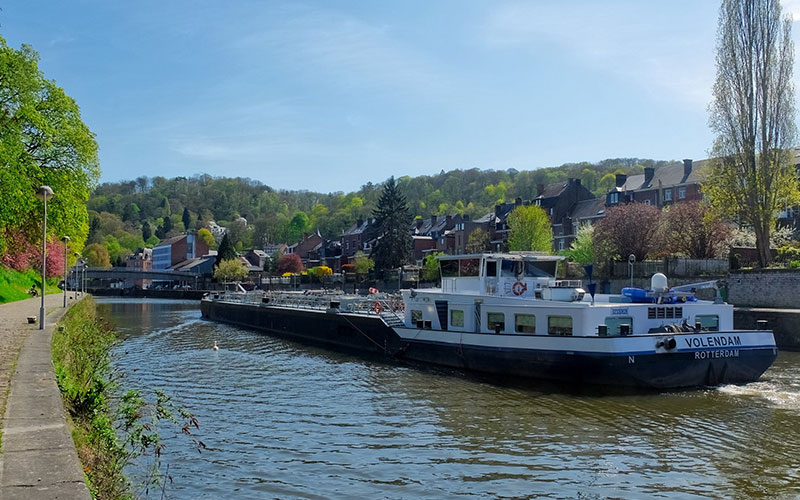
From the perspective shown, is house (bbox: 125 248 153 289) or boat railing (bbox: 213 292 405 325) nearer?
boat railing (bbox: 213 292 405 325)

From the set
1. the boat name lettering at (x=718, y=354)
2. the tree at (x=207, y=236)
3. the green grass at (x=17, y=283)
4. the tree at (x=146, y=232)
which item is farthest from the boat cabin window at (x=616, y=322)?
the tree at (x=146, y=232)

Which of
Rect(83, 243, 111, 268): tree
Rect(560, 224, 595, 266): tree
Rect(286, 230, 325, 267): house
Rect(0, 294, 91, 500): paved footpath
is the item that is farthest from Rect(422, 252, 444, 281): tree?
Rect(83, 243, 111, 268): tree

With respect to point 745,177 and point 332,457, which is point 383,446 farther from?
point 745,177

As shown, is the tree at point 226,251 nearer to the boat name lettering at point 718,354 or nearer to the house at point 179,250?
the house at point 179,250

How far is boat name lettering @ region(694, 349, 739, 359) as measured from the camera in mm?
20109

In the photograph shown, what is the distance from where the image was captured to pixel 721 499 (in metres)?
11.0

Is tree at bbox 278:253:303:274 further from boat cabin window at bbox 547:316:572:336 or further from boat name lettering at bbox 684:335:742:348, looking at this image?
boat name lettering at bbox 684:335:742:348

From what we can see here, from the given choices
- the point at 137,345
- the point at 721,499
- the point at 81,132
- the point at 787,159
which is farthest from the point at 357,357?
the point at 787,159

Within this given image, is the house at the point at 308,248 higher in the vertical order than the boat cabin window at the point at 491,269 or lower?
higher

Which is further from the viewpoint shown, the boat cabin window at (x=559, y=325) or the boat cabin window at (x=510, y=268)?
the boat cabin window at (x=510, y=268)

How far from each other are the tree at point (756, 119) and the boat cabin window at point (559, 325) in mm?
26116

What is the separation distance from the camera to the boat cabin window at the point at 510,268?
24.6 metres

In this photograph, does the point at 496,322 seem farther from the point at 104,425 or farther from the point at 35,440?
the point at 35,440

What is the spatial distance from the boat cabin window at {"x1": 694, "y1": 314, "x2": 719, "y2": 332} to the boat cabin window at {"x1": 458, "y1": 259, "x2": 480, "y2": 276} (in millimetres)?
8178
